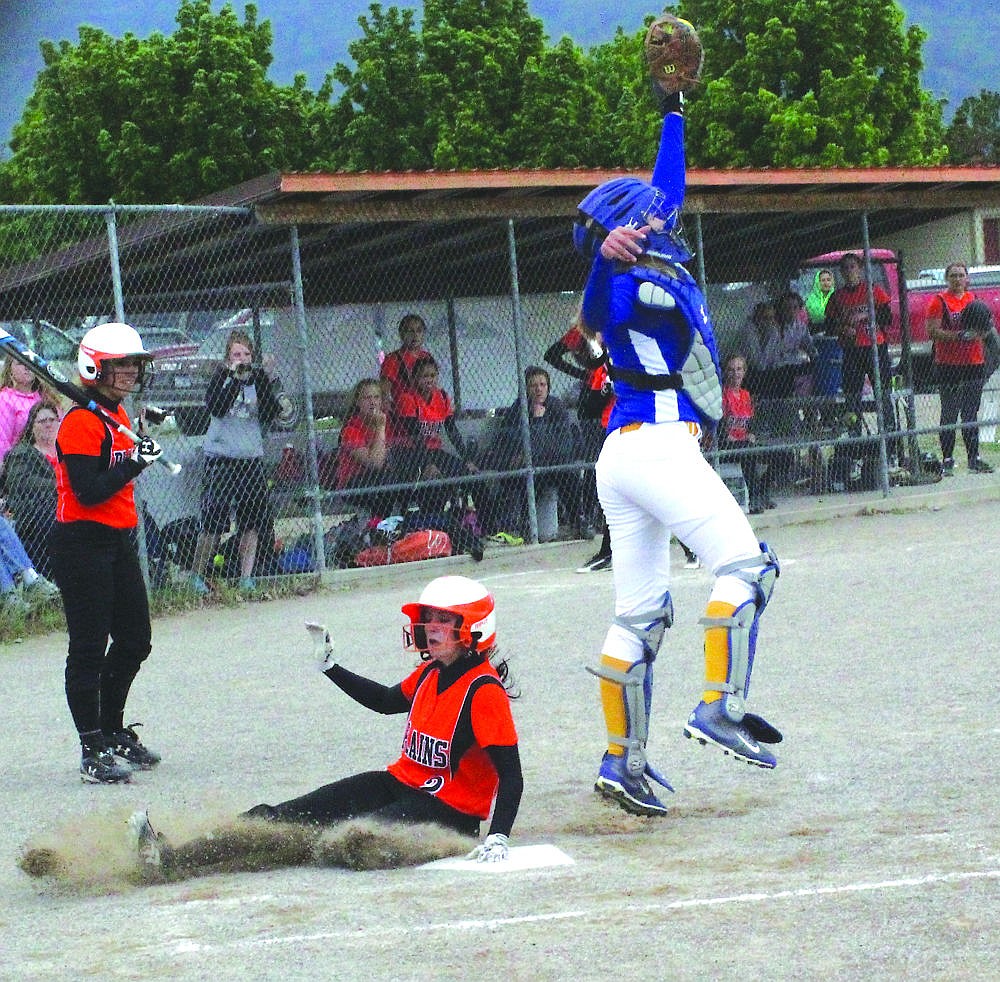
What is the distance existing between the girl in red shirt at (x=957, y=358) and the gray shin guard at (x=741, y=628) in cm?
1161

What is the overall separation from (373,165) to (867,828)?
107ft

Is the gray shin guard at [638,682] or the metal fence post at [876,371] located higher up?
the metal fence post at [876,371]

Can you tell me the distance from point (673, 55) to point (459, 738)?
97.0 inches

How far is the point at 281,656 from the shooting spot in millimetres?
10039

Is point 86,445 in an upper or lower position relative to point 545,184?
lower

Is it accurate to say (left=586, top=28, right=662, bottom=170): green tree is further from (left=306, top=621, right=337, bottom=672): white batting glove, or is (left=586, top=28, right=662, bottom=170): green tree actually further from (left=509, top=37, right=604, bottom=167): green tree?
(left=306, top=621, right=337, bottom=672): white batting glove

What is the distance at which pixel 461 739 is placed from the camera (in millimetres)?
5418

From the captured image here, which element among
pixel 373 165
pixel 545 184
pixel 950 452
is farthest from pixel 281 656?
pixel 373 165

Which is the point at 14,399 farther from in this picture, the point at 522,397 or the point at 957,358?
the point at 957,358

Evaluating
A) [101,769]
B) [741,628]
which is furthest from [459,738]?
[101,769]

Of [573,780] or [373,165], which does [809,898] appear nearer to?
[573,780]

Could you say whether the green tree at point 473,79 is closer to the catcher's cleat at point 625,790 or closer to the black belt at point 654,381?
the black belt at point 654,381

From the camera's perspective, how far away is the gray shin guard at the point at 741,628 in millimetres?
5602

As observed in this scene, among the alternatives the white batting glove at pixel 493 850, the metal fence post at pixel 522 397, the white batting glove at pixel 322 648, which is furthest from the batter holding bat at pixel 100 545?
the metal fence post at pixel 522 397
